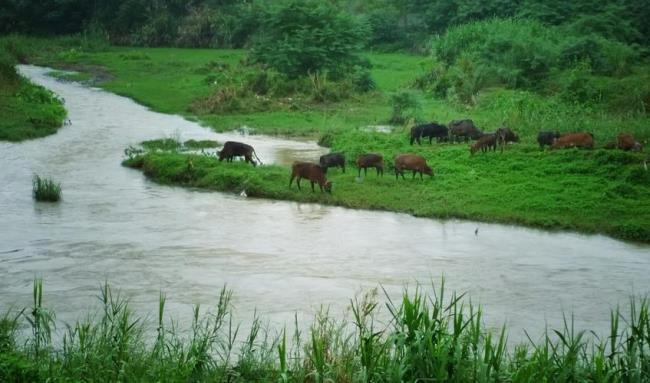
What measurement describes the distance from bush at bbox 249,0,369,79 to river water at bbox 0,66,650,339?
12.2 metres

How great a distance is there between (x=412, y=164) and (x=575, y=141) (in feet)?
10.6

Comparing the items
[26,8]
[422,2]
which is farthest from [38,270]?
[26,8]

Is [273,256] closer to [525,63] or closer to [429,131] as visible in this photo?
[429,131]

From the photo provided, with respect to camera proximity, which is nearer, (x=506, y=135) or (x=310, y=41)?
(x=506, y=135)

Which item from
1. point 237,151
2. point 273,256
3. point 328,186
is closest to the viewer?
point 273,256

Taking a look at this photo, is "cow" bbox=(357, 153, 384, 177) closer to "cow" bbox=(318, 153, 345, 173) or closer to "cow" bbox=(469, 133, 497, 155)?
"cow" bbox=(318, 153, 345, 173)

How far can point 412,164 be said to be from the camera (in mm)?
16438

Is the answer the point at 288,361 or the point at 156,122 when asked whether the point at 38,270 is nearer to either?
the point at 288,361

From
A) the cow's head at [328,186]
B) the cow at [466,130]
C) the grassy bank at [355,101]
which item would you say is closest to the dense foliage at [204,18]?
the grassy bank at [355,101]

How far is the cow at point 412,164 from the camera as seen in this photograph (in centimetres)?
1641

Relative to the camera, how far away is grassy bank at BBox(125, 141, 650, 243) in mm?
14562

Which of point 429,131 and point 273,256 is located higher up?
point 429,131

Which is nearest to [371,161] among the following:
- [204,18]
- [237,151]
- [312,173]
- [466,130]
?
[312,173]

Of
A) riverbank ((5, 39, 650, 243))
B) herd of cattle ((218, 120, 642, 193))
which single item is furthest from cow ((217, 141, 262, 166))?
riverbank ((5, 39, 650, 243))
